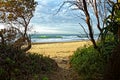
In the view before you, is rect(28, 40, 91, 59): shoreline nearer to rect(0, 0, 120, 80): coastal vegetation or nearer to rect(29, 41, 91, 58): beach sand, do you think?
rect(29, 41, 91, 58): beach sand

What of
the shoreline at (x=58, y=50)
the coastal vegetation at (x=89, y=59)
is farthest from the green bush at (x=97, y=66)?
the shoreline at (x=58, y=50)

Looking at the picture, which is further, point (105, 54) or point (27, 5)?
point (27, 5)

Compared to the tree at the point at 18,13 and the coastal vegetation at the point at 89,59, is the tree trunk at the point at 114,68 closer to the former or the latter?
the coastal vegetation at the point at 89,59

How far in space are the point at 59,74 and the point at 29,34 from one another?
7.48 m

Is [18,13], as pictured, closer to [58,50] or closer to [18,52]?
[18,52]

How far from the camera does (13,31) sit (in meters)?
17.9

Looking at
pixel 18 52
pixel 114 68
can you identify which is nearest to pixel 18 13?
pixel 18 52

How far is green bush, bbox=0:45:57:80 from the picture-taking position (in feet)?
29.8

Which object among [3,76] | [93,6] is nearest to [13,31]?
[93,6]

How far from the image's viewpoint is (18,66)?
9945 mm

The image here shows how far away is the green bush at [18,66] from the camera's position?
909cm

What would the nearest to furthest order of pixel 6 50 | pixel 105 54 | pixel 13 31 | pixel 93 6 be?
pixel 105 54 < pixel 6 50 < pixel 93 6 < pixel 13 31

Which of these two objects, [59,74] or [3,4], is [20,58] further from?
[3,4]

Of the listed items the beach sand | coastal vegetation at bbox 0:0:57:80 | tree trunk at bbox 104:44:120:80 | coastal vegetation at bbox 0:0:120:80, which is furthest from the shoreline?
tree trunk at bbox 104:44:120:80
